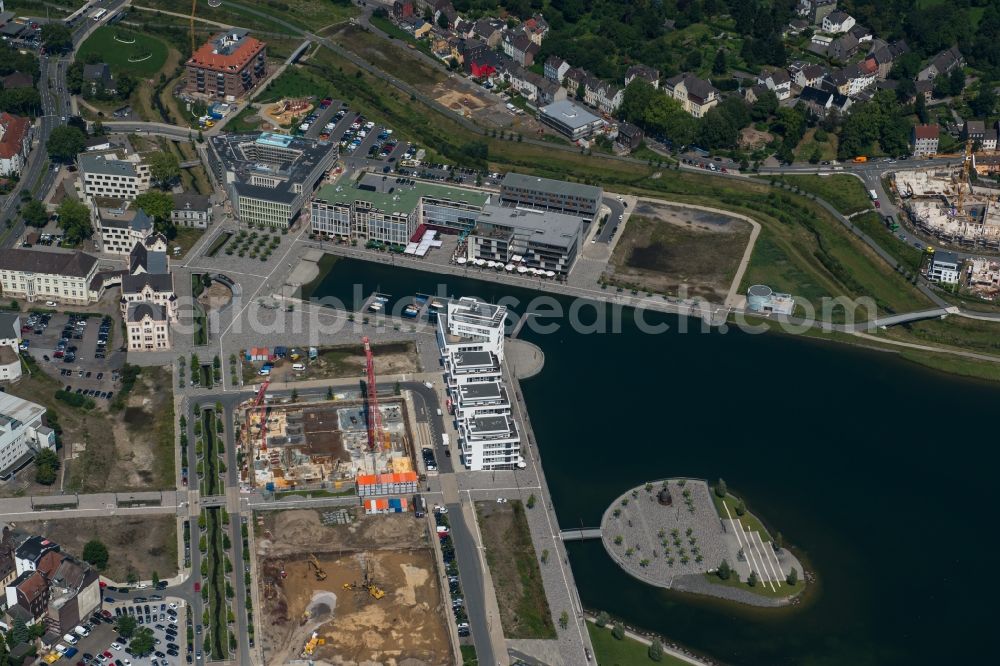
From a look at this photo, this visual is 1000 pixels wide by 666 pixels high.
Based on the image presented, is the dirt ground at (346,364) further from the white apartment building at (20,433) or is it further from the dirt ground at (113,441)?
the white apartment building at (20,433)

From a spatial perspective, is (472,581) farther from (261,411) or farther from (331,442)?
(261,411)

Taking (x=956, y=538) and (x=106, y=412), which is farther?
(x=106, y=412)

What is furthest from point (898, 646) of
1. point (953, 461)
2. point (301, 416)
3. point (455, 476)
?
point (301, 416)

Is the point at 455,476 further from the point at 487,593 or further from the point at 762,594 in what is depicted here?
the point at 762,594

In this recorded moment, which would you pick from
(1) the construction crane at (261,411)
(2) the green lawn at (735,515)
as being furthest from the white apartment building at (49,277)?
(2) the green lawn at (735,515)

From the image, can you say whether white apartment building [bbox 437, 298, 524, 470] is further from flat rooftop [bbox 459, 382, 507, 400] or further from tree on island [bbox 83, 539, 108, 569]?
tree on island [bbox 83, 539, 108, 569]

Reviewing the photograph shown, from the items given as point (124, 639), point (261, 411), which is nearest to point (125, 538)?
point (124, 639)
